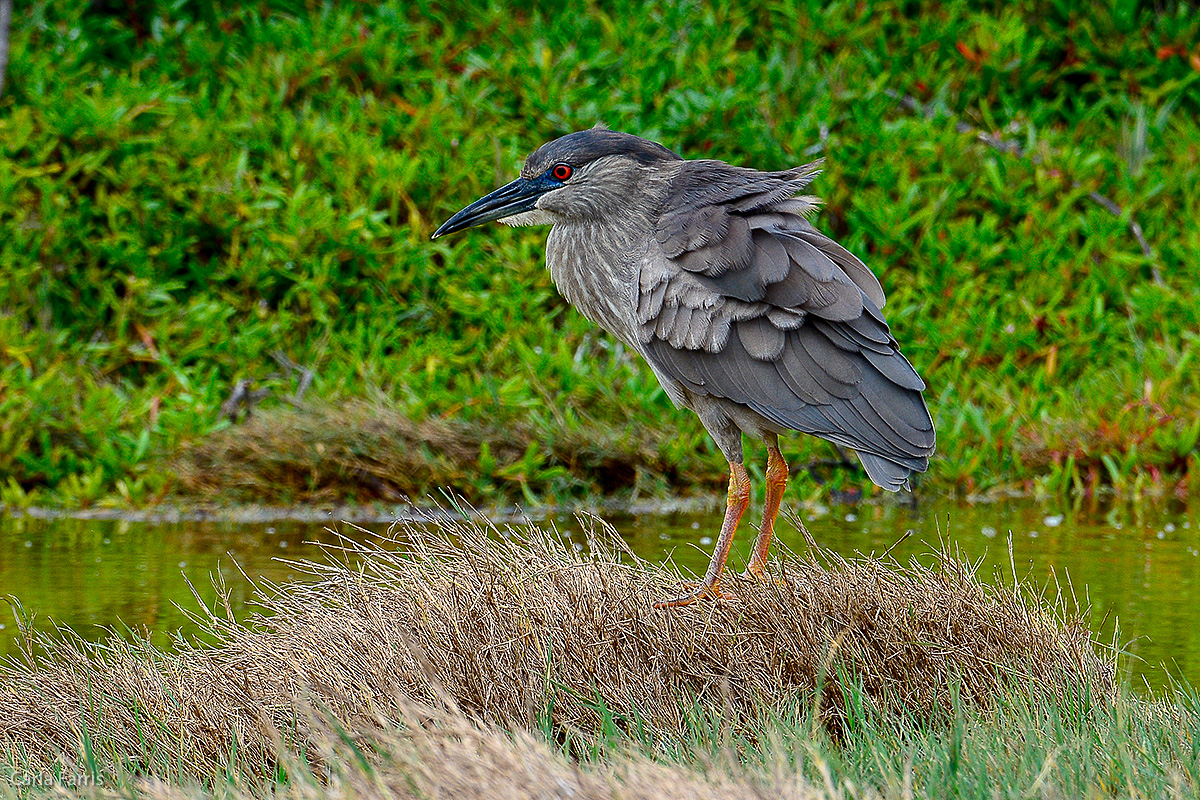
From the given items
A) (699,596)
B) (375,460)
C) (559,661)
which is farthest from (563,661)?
(375,460)

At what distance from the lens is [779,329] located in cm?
422

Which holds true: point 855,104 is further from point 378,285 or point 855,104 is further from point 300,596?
point 300,596

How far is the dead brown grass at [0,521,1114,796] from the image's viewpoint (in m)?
3.34

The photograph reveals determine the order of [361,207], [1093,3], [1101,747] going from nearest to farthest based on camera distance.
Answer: [1101,747] → [361,207] → [1093,3]

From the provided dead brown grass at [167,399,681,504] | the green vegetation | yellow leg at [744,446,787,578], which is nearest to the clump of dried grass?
yellow leg at [744,446,787,578]

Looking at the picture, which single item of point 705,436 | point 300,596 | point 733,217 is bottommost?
point 705,436

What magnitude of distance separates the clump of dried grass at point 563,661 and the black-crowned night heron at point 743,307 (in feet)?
1.49

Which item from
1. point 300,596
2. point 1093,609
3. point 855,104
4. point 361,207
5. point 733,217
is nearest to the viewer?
point 300,596

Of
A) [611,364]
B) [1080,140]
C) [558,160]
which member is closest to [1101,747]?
[558,160]

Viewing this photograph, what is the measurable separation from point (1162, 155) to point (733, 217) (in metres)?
6.22

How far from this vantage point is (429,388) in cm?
770

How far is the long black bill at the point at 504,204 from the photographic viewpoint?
4.59m

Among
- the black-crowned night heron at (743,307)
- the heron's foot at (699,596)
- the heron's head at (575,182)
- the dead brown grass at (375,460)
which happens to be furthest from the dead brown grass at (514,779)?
the dead brown grass at (375,460)

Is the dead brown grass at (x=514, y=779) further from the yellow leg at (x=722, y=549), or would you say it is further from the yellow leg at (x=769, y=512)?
the yellow leg at (x=769, y=512)
